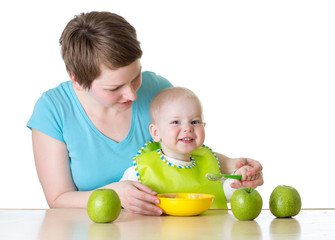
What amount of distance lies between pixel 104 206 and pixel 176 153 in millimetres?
647

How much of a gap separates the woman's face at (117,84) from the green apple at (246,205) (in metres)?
0.62

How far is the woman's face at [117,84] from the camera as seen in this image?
6.54 feet

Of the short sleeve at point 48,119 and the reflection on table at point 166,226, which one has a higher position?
the short sleeve at point 48,119

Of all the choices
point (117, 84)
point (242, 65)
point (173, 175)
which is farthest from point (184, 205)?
point (242, 65)

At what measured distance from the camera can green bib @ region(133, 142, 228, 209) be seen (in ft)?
6.91

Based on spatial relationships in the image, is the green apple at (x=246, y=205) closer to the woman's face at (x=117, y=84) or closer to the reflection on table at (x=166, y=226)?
the reflection on table at (x=166, y=226)

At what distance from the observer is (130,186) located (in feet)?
6.03

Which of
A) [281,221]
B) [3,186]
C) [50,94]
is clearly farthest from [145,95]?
[3,186]

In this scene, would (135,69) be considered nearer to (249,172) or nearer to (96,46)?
(96,46)

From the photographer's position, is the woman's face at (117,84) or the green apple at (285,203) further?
the woman's face at (117,84)

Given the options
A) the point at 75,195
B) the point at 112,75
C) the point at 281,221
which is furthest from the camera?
the point at 75,195

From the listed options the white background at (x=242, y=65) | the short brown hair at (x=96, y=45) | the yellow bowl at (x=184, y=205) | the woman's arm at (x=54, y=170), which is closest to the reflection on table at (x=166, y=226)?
the yellow bowl at (x=184, y=205)

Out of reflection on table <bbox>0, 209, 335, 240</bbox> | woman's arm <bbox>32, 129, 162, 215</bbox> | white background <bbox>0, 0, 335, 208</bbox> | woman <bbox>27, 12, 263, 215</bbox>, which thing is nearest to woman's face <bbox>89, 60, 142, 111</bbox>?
woman <bbox>27, 12, 263, 215</bbox>

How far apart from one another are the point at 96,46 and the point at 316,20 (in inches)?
110
